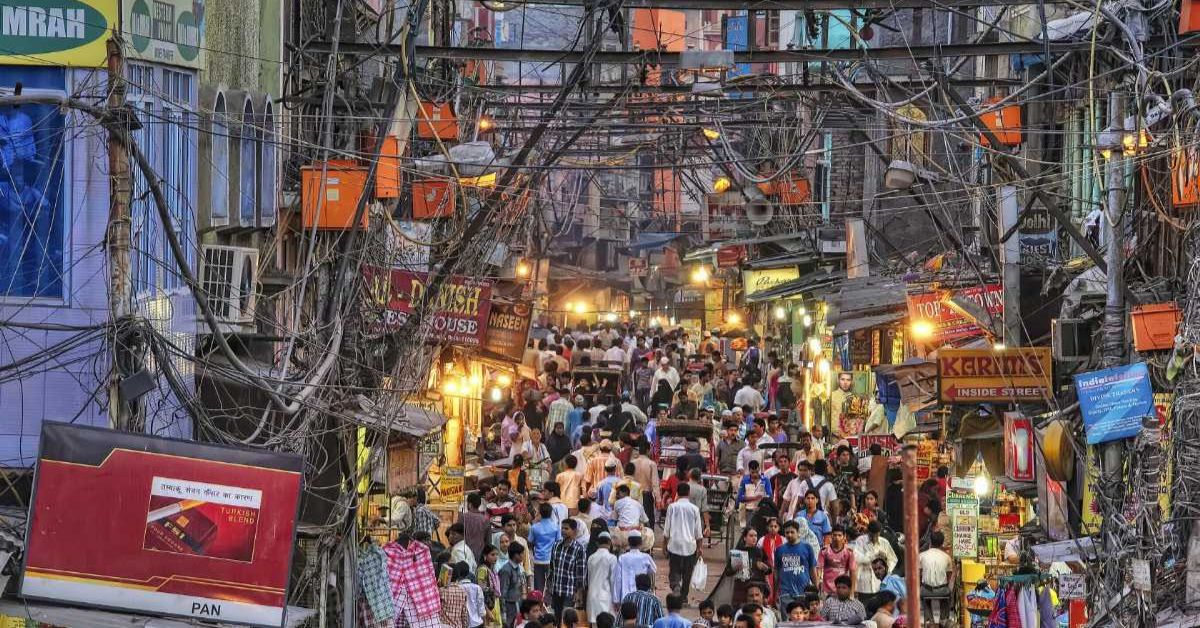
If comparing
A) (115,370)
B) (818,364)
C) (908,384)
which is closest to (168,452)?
(115,370)

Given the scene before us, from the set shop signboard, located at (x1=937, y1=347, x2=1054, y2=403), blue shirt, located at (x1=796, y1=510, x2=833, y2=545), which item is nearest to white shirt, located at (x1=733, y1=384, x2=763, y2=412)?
blue shirt, located at (x1=796, y1=510, x2=833, y2=545)

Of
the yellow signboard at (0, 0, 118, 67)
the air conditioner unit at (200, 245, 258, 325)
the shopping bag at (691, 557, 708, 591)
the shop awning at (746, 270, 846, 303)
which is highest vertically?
the yellow signboard at (0, 0, 118, 67)

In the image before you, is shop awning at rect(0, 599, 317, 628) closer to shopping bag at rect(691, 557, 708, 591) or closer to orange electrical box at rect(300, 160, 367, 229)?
orange electrical box at rect(300, 160, 367, 229)

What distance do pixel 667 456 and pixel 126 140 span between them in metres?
12.7

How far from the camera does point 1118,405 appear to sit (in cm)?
1386

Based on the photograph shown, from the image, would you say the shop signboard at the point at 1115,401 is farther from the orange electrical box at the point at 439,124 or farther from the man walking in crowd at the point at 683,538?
the orange electrical box at the point at 439,124

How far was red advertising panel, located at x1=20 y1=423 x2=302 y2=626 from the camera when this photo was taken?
10969mm

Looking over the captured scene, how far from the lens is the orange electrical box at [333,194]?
1498 cm

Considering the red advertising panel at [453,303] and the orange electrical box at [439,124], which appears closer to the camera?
the red advertising panel at [453,303]

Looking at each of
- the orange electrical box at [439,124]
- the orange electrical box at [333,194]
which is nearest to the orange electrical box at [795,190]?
the orange electrical box at [439,124]

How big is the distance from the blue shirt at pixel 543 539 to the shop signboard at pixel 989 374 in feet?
13.5

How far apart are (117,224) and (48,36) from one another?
53.5 inches

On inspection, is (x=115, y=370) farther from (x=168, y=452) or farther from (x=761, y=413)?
(x=761, y=413)

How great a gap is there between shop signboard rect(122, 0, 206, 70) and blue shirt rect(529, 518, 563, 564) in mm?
6081
